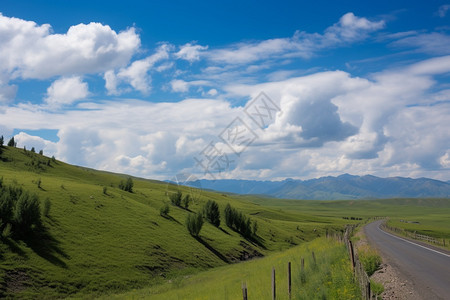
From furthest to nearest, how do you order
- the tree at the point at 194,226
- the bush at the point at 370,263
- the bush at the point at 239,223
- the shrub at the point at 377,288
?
the bush at the point at 239,223
the tree at the point at 194,226
the bush at the point at 370,263
the shrub at the point at 377,288

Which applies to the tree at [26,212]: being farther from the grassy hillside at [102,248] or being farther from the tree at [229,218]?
the tree at [229,218]

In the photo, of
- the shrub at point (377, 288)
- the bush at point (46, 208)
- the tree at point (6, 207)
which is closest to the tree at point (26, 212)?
the tree at point (6, 207)

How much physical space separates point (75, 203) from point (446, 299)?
5357cm

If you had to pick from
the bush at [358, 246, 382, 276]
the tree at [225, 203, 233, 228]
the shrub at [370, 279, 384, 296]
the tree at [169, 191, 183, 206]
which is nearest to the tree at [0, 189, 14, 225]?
the bush at [358, 246, 382, 276]

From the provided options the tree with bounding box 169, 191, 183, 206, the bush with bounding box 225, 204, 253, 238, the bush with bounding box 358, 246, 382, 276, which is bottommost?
the bush with bounding box 225, 204, 253, 238

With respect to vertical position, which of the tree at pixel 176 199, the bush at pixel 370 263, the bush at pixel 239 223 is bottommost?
the bush at pixel 239 223

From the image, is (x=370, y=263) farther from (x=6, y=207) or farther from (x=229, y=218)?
(x=229, y=218)

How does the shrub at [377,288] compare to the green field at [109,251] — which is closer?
the shrub at [377,288]

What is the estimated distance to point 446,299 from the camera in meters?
15.1

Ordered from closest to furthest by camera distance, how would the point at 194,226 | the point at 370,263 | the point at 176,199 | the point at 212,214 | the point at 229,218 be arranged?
the point at 370,263 < the point at 194,226 < the point at 212,214 < the point at 229,218 < the point at 176,199

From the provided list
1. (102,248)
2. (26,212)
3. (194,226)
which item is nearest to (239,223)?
(194,226)

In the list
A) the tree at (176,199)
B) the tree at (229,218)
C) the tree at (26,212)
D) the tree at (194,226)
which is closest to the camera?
the tree at (26,212)

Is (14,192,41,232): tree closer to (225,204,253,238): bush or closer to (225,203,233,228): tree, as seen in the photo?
(225,204,253,238): bush

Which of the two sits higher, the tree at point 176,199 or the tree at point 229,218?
the tree at point 176,199
